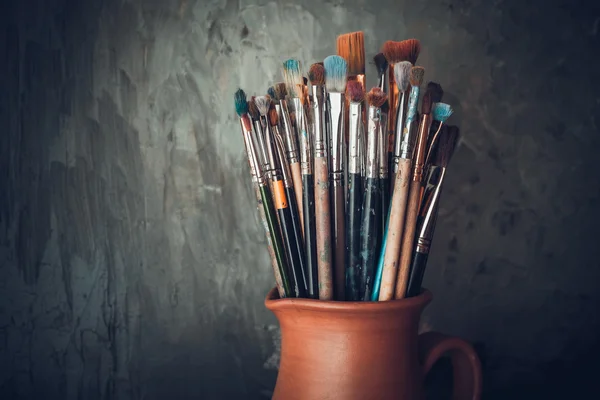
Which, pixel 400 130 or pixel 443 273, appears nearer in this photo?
pixel 400 130

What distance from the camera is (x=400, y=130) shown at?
47 centimetres

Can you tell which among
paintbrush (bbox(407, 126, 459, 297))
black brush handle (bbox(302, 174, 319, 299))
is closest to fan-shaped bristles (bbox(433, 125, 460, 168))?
paintbrush (bbox(407, 126, 459, 297))

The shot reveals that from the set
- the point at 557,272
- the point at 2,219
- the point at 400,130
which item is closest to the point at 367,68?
the point at 400,130

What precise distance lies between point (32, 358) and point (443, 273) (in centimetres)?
48

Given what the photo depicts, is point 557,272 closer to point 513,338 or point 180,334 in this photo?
point 513,338

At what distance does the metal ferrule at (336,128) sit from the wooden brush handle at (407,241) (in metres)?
0.06

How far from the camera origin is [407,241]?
450 millimetres

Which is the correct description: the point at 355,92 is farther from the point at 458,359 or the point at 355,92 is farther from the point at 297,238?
the point at 458,359

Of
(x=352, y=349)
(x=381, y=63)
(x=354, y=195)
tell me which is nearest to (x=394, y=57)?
(x=381, y=63)

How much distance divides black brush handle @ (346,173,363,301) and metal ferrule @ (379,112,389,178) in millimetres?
23

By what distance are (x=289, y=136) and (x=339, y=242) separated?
10 cm

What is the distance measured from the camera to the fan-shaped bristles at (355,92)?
17.8 inches

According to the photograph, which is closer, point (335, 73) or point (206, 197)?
point (335, 73)

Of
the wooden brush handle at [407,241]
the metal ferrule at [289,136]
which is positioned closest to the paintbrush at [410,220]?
the wooden brush handle at [407,241]
